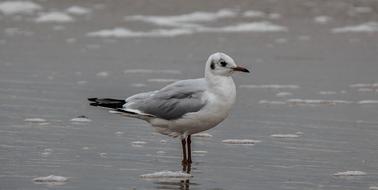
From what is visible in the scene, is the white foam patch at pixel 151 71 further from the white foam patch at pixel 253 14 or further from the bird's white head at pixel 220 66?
the white foam patch at pixel 253 14

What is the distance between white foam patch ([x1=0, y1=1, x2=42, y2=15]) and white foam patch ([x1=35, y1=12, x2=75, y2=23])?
868 millimetres

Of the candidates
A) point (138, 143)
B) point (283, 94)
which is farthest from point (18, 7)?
point (138, 143)

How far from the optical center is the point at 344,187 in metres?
6.48

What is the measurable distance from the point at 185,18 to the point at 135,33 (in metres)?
2.24

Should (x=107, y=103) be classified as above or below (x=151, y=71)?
below

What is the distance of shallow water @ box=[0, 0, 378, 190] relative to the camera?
7020mm

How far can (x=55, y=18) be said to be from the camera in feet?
66.1

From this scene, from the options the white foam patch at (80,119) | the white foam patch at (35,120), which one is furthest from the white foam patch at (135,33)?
the white foam patch at (35,120)

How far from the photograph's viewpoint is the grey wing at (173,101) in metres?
7.48

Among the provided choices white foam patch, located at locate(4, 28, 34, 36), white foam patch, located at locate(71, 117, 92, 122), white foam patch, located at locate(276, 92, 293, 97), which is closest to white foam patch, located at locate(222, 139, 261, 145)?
white foam patch, located at locate(71, 117, 92, 122)

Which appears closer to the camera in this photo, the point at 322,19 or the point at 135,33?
the point at 135,33

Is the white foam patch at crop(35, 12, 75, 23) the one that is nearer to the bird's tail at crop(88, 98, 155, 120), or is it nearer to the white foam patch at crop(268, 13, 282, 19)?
the white foam patch at crop(268, 13, 282, 19)

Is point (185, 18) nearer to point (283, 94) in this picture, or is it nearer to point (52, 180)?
point (283, 94)

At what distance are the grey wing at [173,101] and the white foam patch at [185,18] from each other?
11.7 metres
